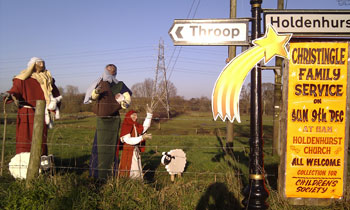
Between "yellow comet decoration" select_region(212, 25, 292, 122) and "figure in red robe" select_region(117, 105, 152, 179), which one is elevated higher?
"yellow comet decoration" select_region(212, 25, 292, 122)

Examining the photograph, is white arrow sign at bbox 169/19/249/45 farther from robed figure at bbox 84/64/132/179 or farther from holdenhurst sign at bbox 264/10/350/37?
robed figure at bbox 84/64/132/179

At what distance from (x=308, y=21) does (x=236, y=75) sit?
1.12m

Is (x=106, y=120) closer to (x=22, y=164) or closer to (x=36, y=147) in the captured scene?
(x=36, y=147)

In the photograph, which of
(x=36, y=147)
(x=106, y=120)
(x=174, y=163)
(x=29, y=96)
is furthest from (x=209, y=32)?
(x=29, y=96)

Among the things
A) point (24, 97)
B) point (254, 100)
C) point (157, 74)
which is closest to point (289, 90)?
point (254, 100)

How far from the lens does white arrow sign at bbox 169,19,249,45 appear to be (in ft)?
10.4

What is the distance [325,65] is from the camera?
3.51 metres

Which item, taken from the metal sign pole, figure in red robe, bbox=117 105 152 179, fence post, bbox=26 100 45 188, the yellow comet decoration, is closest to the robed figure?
figure in red robe, bbox=117 105 152 179

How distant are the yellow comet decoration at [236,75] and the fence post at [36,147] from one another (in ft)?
8.04

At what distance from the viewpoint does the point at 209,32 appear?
126 inches

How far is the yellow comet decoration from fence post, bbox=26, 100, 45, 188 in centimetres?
245

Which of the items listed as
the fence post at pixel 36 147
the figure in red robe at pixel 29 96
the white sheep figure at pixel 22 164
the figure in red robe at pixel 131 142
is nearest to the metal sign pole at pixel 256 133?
the figure in red robe at pixel 131 142

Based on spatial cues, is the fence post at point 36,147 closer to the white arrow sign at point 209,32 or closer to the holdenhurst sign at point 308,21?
the white arrow sign at point 209,32

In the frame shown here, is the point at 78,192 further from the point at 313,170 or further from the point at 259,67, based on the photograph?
the point at 313,170
